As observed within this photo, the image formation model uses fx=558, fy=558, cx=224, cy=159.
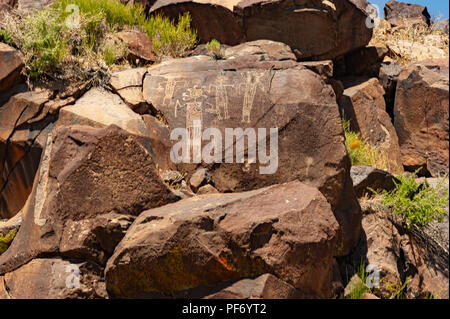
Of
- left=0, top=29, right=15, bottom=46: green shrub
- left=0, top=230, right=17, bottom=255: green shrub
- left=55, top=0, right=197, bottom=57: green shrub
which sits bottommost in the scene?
left=0, top=230, right=17, bottom=255: green shrub

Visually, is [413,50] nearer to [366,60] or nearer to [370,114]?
[366,60]

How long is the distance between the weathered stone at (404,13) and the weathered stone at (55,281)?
771 cm

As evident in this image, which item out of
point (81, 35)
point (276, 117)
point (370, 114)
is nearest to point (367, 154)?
point (370, 114)

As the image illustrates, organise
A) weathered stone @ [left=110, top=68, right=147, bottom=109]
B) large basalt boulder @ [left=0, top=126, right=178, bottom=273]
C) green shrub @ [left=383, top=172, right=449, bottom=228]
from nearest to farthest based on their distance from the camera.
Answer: large basalt boulder @ [left=0, top=126, right=178, bottom=273], green shrub @ [left=383, top=172, right=449, bottom=228], weathered stone @ [left=110, top=68, right=147, bottom=109]

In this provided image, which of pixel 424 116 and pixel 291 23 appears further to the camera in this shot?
pixel 291 23

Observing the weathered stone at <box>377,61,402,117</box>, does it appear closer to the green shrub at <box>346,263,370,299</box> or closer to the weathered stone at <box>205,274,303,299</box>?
the green shrub at <box>346,263,370,299</box>

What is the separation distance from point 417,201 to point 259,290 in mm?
2283

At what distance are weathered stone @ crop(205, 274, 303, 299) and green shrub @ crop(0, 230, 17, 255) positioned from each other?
2465 millimetres

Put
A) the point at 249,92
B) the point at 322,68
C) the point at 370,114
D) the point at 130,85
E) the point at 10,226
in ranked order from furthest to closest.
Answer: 1. the point at 370,114
2. the point at 322,68
3. the point at 130,85
4. the point at 249,92
5. the point at 10,226

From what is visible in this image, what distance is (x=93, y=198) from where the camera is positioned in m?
4.64

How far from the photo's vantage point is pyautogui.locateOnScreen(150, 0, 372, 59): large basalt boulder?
7824 mm

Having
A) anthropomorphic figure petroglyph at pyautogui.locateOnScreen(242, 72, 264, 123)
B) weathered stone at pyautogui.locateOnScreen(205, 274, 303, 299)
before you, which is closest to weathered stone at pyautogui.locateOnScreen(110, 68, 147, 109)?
anthropomorphic figure petroglyph at pyautogui.locateOnScreen(242, 72, 264, 123)

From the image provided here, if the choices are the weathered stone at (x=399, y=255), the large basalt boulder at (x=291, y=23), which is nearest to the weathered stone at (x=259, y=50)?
the large basalt boulder at (x=291, y=23)
